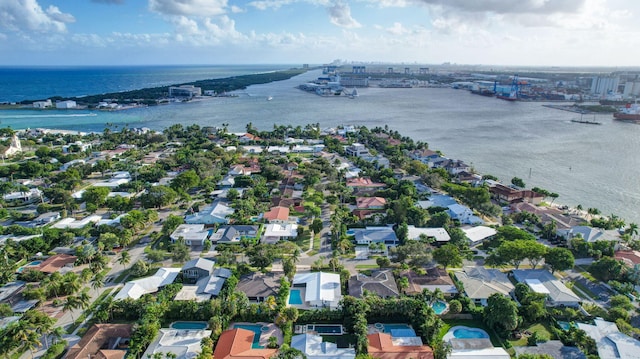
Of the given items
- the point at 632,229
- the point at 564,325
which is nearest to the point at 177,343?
the point at 564,325

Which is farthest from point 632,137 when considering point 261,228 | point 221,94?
point 221,94

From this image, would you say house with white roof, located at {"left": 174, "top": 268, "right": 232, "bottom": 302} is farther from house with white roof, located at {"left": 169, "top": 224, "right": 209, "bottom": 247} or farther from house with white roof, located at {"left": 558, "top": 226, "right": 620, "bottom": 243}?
house with white roof, located at {"left": 558, "top": 226, "right": 620, "bottom": 243}

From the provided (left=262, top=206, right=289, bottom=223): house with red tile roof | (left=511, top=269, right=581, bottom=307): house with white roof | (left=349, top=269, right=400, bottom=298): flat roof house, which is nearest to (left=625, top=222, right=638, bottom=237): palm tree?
(left=511, top=269, right=581, bottom=307): house with white roof

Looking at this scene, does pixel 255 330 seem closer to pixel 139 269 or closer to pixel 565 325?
pixel 139 269

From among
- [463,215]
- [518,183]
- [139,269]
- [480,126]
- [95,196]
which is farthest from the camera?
[480,126]

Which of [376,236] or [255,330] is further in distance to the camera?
[376,236]

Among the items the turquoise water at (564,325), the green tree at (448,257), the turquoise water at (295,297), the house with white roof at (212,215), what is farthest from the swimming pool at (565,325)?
the house with white roof at (212,215)
